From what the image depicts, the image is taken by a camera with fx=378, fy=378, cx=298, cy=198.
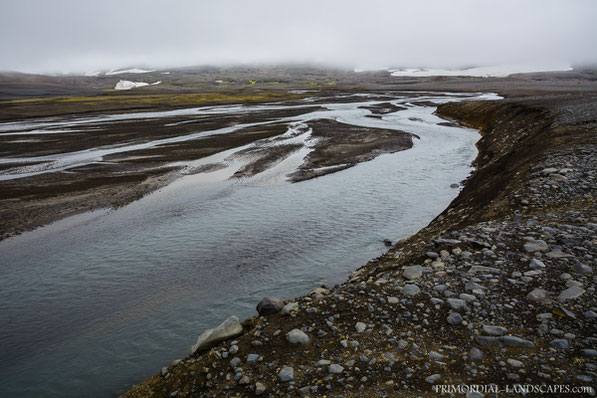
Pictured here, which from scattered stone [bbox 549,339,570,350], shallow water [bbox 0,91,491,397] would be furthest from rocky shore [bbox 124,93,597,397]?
shallow water [bbox 0,91,491,397]

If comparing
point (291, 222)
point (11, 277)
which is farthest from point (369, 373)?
point (11, 277)

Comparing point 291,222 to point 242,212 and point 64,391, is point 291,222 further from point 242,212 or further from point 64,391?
point 64,391

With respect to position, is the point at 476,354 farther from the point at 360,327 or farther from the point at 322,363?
the point at 322,363

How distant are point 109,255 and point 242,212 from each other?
6.87 meters

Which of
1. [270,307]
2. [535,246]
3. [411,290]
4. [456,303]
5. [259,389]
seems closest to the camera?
[259,389]

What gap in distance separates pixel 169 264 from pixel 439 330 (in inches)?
421

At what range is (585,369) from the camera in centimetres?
562

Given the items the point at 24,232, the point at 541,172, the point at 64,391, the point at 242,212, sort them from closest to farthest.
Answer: the point at 64,391 < the point at 541,172 < the point at 24,232 < the point at 242,212

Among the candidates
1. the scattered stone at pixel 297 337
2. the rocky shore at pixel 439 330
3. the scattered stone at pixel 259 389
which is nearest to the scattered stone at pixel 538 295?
the rocky shore at pixel 439 330

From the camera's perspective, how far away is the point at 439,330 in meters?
7.17

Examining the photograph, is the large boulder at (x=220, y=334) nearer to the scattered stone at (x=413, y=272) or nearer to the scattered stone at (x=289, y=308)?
the scattered stone at (x=289, y=308)

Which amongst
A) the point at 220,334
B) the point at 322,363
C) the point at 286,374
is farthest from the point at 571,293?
the point at 220,334

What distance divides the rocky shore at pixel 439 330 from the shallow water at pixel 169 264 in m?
2.82

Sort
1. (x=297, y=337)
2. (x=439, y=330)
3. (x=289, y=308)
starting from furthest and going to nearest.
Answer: (x=289, y=308), (x=297, y=337), (x=439, y=330)
